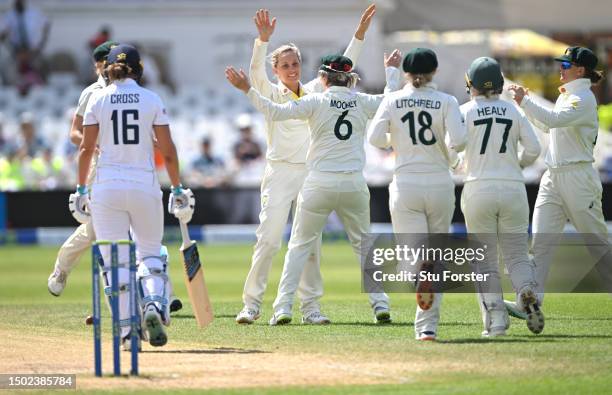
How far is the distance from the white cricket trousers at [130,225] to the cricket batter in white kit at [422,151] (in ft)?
5.31

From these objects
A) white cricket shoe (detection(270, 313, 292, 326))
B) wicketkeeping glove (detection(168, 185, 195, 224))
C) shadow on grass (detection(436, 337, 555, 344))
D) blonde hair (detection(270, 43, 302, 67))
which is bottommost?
white cricket shoe (detection(270, 313, 292, 326))

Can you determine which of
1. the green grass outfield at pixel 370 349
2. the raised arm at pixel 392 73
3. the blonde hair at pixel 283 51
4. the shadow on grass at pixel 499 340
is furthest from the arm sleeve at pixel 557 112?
the blonde hair at pixel 283 51

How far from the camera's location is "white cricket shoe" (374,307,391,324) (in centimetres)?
1043

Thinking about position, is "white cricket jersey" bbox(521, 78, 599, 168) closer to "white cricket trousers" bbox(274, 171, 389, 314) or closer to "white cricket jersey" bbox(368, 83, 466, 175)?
"white cricket jersey" bbox(368, 83, 466, 175)

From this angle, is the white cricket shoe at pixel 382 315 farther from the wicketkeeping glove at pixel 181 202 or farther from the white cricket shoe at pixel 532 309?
the wicketkeeping glove at pixel 181 202

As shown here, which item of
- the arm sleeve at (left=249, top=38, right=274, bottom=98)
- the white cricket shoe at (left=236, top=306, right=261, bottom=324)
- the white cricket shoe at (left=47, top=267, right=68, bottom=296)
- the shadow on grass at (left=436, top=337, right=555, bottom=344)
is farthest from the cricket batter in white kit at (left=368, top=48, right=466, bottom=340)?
the white cricket shoe at (left=47, top=267, right=68, bottom=296)

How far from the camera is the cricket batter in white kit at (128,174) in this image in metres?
8.80

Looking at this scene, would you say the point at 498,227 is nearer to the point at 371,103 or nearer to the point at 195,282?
the point at 371,103

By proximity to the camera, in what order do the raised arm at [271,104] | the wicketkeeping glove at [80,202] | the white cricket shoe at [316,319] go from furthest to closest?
the white cricket shoe at [316,319] < the raised arm at [271,104] < the wicketkeeping glove at [80,202]

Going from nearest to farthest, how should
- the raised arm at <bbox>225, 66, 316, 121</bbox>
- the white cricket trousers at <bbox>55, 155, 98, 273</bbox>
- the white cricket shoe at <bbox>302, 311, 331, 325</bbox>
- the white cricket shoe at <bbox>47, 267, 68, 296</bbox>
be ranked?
the raised arm at <bbox>225, 66, 316, 121</bbox>, the white cricket shoe at <bbox>302, 311, 331, 325</bbox>, the white cricket trousers at <bbox>55, 155, 98, 273</bbox>, the white cricket shoe at <bbox>47, 267, 68, 296</bbox>

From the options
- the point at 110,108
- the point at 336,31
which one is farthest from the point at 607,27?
the point at 110,108

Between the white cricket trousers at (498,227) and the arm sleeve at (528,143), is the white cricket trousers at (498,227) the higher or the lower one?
the lower one

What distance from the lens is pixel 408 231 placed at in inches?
358

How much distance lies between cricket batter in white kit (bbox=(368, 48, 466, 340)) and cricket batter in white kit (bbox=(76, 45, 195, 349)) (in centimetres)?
145
